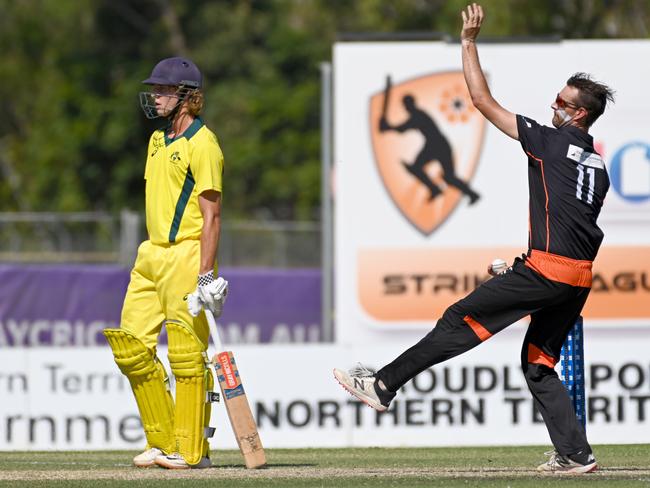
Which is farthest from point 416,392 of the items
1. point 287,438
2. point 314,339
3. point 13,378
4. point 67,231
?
point 67,231

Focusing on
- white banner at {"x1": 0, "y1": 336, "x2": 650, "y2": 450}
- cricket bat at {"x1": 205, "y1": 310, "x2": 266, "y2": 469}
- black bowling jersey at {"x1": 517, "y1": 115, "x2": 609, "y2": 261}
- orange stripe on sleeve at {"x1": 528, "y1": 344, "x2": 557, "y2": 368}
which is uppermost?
black bowling jersey at {"x1": 517, "y1": 115, "x2": 609, "y2": 261}

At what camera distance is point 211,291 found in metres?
8.23

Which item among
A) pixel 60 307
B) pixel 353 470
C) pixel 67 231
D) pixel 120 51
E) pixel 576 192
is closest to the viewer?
pixel 576 192

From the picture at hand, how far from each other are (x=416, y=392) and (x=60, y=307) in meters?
7.57

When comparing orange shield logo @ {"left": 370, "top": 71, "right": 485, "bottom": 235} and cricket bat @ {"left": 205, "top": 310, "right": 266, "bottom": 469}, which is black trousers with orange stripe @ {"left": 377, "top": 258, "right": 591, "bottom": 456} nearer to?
cricket bat @ {"left": 205, "top": 310, "right": 266, "bottom": 469}

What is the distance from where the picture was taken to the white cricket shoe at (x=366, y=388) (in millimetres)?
8039

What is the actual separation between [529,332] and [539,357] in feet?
0.50

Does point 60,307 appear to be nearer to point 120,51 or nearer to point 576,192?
point 576,192

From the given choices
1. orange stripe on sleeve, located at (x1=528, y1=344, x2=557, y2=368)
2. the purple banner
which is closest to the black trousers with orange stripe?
orange stripe on sleeve, located at (x1=528, y1=344, x2=557, y2=368)

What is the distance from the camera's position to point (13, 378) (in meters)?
12.2

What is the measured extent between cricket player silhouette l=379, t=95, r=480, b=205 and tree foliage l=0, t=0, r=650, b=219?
75.8 feet

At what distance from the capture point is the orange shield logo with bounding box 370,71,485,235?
15.6 metres

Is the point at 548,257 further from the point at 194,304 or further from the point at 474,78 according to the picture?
the point at 194,304

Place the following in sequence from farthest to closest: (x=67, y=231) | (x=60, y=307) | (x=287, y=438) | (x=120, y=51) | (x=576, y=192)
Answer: (x=120, y=51) → (x=67, y=231) → (x=60, y=307) → (x=287, y=438) → (x=576, y=192)
